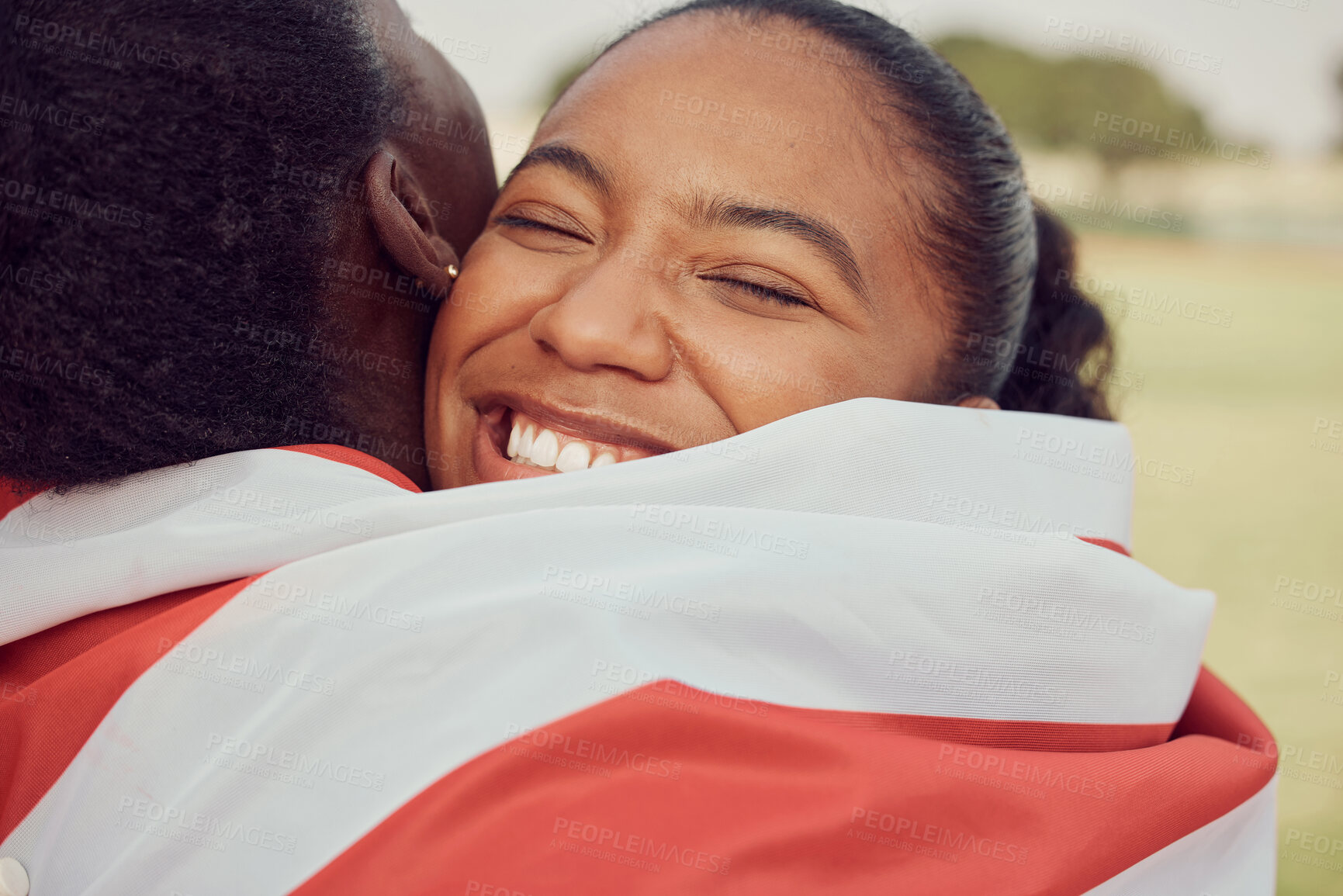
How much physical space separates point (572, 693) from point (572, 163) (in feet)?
2.44

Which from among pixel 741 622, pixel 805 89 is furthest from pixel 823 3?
pixel 741 622

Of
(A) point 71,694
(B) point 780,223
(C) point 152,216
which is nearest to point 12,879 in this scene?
(A) point 71,694

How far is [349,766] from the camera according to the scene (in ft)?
2.64

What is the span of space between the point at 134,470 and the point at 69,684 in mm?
200

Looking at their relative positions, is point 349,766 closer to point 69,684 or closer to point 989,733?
point 69,684

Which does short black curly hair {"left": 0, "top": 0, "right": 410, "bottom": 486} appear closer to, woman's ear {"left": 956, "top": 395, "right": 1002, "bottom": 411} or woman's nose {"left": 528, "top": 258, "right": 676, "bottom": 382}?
woman's nose {"left": 528, "top": 258, "right": 676, "bottom": 382}

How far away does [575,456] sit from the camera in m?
1.21

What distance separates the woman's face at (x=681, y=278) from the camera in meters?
1.21

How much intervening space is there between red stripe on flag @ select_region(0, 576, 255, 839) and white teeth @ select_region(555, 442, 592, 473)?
41 cm

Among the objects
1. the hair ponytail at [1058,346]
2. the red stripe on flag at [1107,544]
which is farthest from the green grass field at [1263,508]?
the red stripe on flag at [1107,544]

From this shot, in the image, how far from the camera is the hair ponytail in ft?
5.56

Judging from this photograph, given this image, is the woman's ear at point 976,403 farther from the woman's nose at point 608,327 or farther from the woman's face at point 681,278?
the woman's nose at point 608,327

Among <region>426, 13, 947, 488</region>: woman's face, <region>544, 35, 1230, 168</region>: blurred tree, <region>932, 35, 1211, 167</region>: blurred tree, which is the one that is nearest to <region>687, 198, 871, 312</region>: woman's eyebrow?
<region>426, 13, 947, 488</region>: woman's face

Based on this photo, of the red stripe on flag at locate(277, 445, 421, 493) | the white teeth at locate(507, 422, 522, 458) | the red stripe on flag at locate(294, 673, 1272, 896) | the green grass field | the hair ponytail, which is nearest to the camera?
the red stripe on flag at locate(294, 673, 1272, 896)
